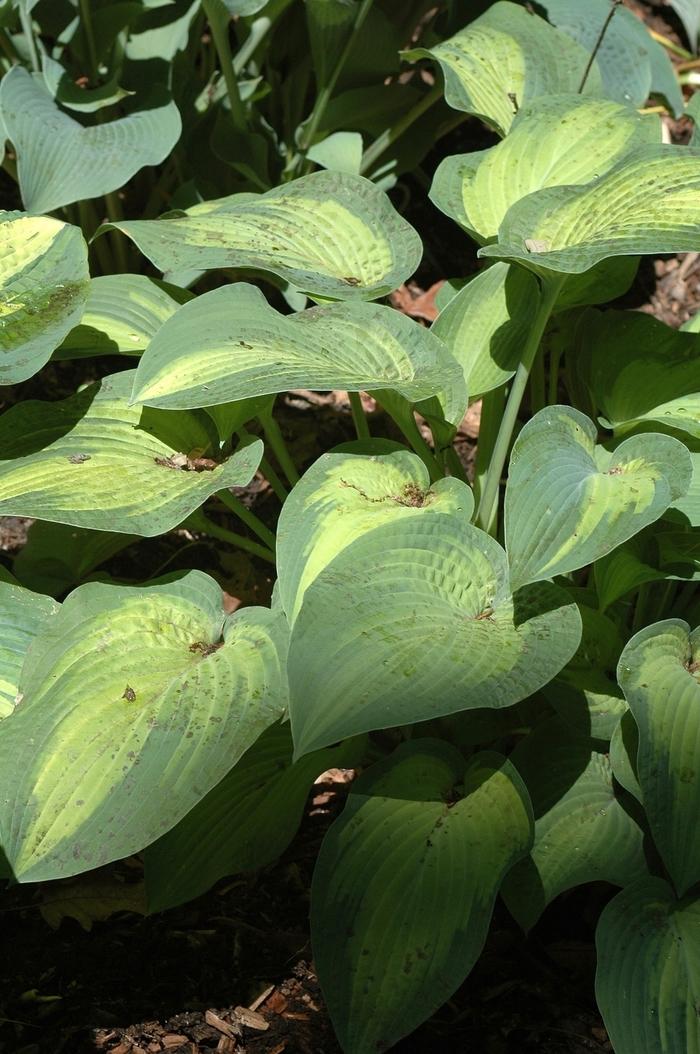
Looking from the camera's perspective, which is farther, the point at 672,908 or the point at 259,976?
the point at 259,976

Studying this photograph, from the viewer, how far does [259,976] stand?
5.37 feet

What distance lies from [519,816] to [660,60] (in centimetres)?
200

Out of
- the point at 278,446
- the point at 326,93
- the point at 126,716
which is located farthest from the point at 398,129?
the point at 126,716

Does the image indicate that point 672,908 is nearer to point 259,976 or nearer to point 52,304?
point 259,976

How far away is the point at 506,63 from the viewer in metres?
2.17

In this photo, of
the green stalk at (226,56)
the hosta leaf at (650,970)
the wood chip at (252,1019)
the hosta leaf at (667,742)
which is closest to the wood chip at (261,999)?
the wood chip at (252,1019)

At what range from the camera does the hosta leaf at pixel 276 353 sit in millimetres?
1520

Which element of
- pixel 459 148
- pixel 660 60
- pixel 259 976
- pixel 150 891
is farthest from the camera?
pixel 459 148

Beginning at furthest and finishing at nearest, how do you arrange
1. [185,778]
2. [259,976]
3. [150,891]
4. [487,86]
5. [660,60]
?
[660,60] < [487,86] < [259,976] < [150,891] < [185,778]

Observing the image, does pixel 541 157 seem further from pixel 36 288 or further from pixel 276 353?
pixel 36 288

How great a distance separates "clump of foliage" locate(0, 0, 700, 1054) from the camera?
4.42 ft

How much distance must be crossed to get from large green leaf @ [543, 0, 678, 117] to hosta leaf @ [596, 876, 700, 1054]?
178 centimetres

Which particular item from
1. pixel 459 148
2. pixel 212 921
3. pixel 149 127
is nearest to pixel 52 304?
pixel 149 127

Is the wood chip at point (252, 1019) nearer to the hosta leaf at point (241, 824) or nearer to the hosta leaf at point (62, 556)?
the hosta leaf at point (241, 824)
